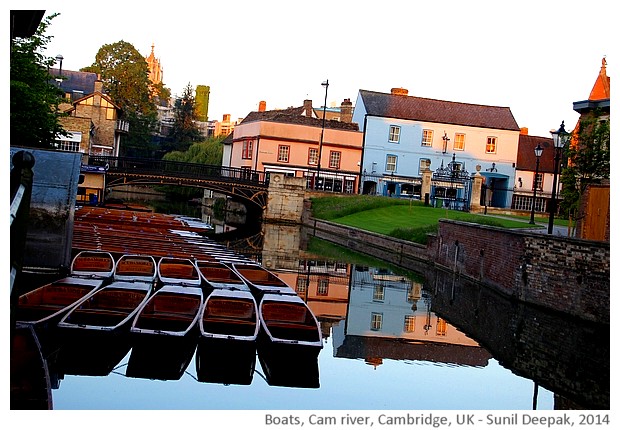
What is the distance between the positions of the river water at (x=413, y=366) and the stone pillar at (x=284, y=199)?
21932mm

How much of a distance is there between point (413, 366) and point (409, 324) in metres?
3.57

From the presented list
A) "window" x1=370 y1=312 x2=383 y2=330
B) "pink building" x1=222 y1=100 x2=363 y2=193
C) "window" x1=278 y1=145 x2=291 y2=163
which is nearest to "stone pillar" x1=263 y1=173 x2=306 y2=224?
"pink building" x1=222 y1=100 x2=363 y2=193

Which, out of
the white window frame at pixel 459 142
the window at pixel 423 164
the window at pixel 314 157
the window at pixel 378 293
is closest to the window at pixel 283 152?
the window at pixel 314 157

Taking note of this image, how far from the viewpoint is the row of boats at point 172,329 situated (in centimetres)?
998

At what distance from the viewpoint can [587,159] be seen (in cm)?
1869

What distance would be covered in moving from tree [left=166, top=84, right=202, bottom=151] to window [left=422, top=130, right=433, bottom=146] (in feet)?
99.5

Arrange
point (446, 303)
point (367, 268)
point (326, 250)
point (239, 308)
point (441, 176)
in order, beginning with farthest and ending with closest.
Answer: point (441, 176), point (326, 250), point (367, 268), point (446, 303), point (239, 308)

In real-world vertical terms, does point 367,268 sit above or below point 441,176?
below

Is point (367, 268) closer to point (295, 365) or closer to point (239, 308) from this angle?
point (239, 308)

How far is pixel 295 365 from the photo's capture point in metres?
10.4

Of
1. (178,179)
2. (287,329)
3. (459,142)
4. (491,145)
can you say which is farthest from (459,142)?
(287,329)

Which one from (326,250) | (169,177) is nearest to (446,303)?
(326,250)

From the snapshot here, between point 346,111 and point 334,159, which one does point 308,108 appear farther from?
point 334,159

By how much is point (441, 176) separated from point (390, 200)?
5.29 m
